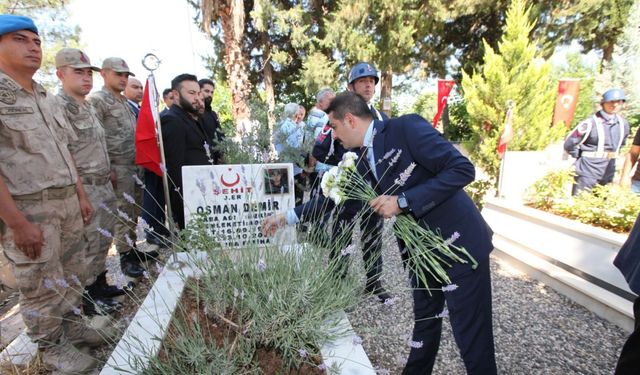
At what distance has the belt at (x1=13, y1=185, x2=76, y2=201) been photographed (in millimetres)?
2160

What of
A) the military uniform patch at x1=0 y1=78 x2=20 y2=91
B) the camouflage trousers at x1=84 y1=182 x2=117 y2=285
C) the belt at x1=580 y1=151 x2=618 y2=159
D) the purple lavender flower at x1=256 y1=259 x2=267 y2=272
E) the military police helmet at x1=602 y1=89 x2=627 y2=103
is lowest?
the camouflage trousers at x1=84 y1=182 x2=117 y2=285

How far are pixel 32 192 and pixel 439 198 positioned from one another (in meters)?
2.41

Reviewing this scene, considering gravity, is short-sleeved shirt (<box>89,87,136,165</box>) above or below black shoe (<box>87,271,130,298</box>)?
above

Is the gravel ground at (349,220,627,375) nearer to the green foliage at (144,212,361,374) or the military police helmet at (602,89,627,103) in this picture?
the green foliage at (144,212,361,374)

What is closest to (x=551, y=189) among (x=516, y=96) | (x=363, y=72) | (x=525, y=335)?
(x=525, y=335)

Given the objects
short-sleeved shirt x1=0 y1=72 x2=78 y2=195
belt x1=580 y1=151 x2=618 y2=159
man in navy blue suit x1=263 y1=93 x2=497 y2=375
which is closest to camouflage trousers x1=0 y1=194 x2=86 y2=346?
short-sleeved shirt x1=0 y1=72 x2=78 y2=195

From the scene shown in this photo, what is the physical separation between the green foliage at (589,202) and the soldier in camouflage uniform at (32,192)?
4711mm

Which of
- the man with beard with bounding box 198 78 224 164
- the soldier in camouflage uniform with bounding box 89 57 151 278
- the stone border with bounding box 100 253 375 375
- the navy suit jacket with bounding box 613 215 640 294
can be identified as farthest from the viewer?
the man with beard with bounding box 198 78 224 164

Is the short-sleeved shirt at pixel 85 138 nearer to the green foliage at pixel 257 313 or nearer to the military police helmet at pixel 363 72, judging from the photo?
the green foliage at pixel 257 313

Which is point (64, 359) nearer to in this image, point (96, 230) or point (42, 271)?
point (42, 271)

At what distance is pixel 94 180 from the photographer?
10.3ft

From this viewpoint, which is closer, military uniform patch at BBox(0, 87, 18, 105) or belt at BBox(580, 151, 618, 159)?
military uniform patch at BBox(0, 87, 18, 105)

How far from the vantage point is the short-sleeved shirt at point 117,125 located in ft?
12.2

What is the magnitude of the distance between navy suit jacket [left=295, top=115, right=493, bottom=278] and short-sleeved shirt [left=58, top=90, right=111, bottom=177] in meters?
2.60
